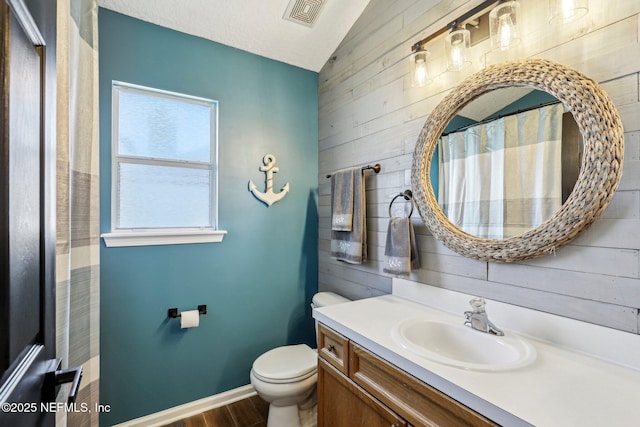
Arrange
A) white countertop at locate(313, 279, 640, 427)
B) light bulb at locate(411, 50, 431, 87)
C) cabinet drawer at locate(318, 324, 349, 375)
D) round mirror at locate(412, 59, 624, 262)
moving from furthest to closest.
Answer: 1. light bulb at locate(411, 50, 431, 87)
2. cabinet drawer at locate(318, 324, 349, 375)
3. round mirror at locate(412, 59, 624, 262)
4. white countertop at locate(313, 279, 640, 427)

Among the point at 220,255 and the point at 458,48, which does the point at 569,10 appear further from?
the point at 220,255

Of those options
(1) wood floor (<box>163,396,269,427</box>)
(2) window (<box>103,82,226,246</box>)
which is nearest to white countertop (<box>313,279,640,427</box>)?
(1) wood floor (<box>163,396,269,427</box>)

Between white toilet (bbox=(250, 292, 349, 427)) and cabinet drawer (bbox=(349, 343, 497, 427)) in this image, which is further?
white toilet (bbox=(250, 292, 349, 427))

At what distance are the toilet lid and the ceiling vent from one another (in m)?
2.20

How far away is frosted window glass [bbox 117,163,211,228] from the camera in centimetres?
177

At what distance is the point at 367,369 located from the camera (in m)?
1.14

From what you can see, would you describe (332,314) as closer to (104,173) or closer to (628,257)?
(628,257)

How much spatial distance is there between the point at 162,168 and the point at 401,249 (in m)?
1.56

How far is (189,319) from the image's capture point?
5.96 ft

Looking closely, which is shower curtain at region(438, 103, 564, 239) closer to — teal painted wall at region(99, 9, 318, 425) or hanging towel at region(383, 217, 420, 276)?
hanging towel at region(383, 217, 420, 276)

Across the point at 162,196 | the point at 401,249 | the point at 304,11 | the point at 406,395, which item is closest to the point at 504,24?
the point at 401,249

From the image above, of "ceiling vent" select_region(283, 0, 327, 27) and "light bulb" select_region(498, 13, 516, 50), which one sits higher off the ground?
"ceiling vent" select_region(283, 0, 327, 27)

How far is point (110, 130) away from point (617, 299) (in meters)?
2.41

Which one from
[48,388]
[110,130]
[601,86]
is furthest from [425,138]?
[110,130]
